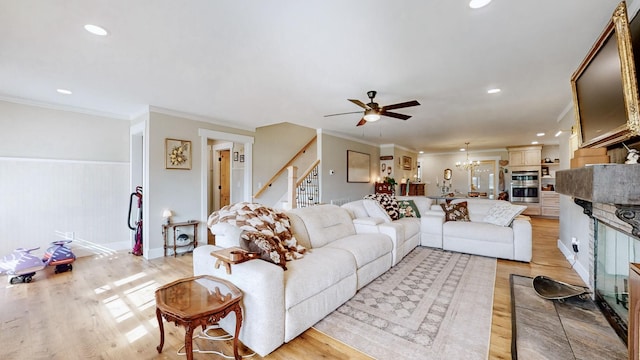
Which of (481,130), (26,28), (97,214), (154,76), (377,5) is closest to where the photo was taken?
(377,5)

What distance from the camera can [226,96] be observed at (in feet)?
12.0

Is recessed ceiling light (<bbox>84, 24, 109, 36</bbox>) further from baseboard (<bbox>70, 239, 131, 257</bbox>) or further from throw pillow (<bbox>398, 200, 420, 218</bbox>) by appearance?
throw pillow (<bbox>398, 200, 420, 218</bbox>)

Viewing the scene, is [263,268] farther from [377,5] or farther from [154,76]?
[154,76]

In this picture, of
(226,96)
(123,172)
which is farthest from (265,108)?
(123,172)

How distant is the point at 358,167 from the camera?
759cm

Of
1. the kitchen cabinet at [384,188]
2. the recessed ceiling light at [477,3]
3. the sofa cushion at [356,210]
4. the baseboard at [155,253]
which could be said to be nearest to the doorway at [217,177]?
the baseboard at [155,253]

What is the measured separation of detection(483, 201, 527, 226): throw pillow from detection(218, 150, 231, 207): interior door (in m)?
5.89

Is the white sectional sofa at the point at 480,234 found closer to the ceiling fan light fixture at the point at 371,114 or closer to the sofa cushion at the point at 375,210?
the sofa cushion at the point at 375,210

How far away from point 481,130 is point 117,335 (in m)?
7.21

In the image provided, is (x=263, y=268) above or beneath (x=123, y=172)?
beneath

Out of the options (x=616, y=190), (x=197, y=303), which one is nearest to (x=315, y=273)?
(x=197, y=303)

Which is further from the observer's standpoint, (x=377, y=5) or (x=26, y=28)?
(x=26, y=28)

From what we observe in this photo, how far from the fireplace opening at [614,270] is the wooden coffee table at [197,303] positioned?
104 inches

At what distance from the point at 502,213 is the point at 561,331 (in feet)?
8.63
